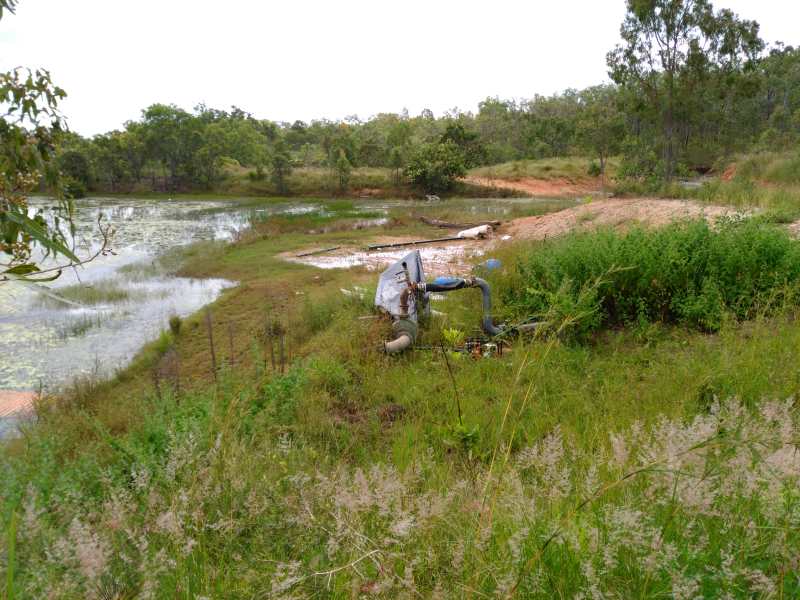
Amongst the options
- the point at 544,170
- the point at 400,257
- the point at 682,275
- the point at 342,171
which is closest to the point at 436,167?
the point at 342,171

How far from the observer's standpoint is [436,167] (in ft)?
125

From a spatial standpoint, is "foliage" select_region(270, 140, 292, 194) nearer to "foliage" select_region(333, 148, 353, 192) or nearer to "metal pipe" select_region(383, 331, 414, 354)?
"foliage" select_region(333, 148, 353, 192)

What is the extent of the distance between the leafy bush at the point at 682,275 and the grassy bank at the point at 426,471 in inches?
10.9

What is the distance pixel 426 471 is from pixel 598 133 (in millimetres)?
36608

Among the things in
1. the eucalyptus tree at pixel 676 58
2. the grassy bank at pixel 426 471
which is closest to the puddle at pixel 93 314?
the grassy bank at pixel 426 471

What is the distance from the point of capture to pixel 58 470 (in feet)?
11.2

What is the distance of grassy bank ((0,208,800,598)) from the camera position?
1322 millimetres

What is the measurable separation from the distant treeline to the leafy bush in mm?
15021

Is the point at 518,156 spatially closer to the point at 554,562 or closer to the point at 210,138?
the point at 210,138

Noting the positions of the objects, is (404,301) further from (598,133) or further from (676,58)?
(598,133)

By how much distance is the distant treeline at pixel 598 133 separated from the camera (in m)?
21.1

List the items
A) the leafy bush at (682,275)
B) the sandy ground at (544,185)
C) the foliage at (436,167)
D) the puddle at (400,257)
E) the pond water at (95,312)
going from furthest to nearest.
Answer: the sandy ground at (544,185) < the foliage at (436,167) < the puddle at (400,257) < the pond water at (95,312) < the leafy bush at (682,275)

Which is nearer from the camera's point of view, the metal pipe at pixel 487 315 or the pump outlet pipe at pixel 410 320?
the pump outlet pipe at pixel 410 320

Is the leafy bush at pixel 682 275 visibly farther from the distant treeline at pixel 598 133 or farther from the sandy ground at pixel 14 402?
the distant treeline at pixel 598 133
